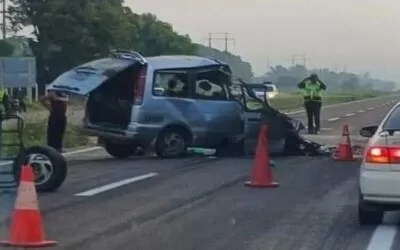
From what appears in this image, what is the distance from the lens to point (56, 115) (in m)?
21.3

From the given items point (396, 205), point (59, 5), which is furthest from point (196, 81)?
point (59, 5)

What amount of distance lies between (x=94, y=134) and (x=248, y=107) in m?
2.97

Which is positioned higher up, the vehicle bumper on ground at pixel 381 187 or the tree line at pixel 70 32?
the tree line at pixel 70 32

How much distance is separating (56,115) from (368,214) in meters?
10.9

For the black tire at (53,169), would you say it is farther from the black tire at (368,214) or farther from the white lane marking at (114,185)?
the black tire at (368,214)

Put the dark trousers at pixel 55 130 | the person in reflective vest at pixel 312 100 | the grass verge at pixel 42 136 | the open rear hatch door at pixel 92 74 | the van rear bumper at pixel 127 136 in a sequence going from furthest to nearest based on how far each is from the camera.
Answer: the person in reflective vest at pixel 312 100, the grass verge at pixel 42 136, the dark trousers at pixel 55 130, the van rear bumper at pixel 127 136, the open rear hatch door at pixel 92 74

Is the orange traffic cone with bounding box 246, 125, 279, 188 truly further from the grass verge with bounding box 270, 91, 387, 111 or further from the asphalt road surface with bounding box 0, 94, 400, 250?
the grass verge with bounding box 270, 91, 387, 111

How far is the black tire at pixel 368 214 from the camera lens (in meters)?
11.2

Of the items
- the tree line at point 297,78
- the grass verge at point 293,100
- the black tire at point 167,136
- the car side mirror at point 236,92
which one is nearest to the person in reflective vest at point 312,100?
the car side mirror at point 236,92

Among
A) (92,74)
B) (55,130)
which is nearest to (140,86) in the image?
(92,74)

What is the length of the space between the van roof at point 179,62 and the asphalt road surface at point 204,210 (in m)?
2.24

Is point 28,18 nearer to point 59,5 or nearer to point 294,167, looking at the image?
point 59,5

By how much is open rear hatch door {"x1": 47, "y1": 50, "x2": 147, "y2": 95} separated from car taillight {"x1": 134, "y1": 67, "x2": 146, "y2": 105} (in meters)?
0.24

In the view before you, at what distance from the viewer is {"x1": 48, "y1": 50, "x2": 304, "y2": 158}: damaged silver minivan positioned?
67.4 ft
